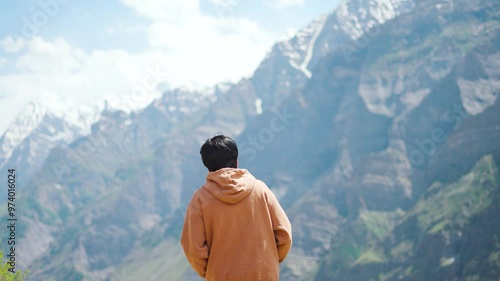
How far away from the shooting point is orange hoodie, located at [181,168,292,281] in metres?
9.51

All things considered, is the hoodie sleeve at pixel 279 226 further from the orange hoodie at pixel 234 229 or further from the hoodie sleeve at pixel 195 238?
the hoodie sleeve at pixel 195 238

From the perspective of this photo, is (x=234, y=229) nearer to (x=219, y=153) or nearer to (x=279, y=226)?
(x=279, y=226)

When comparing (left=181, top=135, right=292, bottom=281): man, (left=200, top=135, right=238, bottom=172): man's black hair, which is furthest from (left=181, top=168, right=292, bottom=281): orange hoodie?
(left=200, top=135, right=238, bottom=172): man's black hair

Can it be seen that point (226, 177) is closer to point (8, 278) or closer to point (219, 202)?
point (219, 202)

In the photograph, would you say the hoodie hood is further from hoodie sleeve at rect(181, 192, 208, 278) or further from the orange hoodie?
hoodie sleeve at rect(181, 192, 208, 278)

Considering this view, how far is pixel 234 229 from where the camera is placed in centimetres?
962

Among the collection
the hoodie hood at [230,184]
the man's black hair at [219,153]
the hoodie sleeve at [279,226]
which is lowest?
the hoodie sleeve at [279,226]

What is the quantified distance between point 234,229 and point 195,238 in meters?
0.58

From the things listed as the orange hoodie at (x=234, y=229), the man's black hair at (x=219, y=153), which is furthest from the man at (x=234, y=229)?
the man's black hair at (x=219, y=153)

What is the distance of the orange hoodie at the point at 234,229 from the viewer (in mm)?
9508

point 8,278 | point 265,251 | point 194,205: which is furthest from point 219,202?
point 8,278

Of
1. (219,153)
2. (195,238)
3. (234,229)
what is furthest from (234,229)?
(219,153)

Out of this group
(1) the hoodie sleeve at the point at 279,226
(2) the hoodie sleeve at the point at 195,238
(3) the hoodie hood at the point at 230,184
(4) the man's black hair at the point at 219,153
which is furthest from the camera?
(4) the man's black hair at the point at 219,153

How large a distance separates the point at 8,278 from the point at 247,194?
3313cm
